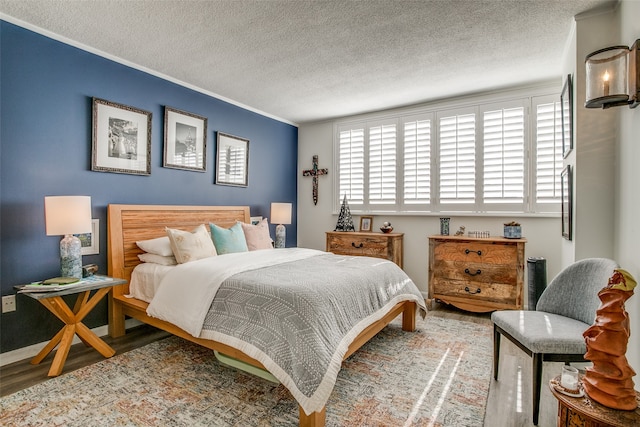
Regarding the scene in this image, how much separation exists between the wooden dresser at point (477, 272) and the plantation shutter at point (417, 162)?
78 centimetres

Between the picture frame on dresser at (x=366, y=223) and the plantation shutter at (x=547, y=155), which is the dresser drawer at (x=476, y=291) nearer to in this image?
the plantation shutter at (x=547, y=155)

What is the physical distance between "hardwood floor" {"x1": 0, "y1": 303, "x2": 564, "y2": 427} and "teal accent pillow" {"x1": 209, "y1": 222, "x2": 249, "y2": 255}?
3.16 ft

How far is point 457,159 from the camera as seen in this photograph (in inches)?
168

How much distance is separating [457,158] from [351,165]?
1543mm

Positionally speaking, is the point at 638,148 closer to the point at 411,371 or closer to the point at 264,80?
the point at 411,371

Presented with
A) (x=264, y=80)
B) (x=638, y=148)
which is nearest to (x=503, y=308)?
(x=638, y=148)

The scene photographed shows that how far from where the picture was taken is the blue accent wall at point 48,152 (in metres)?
2.57

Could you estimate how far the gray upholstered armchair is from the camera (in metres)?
1.80

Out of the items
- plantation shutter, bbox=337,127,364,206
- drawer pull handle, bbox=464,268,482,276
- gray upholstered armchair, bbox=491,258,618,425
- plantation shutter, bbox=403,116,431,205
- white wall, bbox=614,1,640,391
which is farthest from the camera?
plantation shutter, bbox=337,127,364,206

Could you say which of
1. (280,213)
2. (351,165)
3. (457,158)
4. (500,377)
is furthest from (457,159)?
(500,377)

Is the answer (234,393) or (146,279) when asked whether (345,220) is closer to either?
(146,279)

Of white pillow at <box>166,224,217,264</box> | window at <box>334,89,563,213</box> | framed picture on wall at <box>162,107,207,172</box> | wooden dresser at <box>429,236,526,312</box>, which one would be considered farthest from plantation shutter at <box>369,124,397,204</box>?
white pillow at <box>166,224,217,264</box>

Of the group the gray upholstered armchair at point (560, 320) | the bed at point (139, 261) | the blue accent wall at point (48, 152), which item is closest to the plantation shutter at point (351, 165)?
the bed at point (139, 261)

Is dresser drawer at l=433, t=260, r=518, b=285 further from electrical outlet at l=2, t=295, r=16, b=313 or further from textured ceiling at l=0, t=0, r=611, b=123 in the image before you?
electrical outlet at l=2, t=295, r=16, b=313
